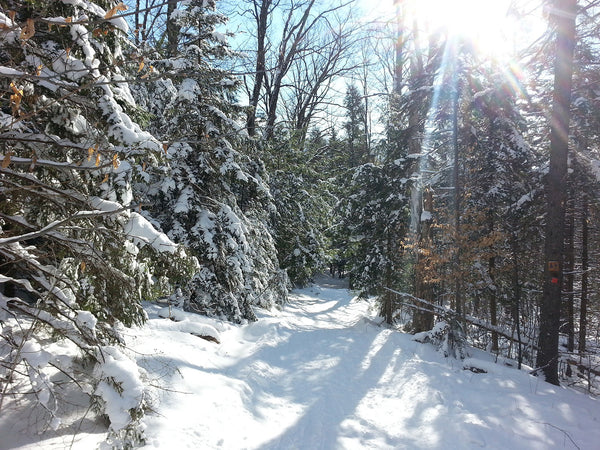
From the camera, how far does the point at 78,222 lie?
11.2 feet

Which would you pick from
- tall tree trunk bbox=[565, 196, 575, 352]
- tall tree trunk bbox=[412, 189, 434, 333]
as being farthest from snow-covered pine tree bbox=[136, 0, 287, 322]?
tall tree trunk bbox=[565, 196, 575, 352]

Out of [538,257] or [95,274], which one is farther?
[538,257]

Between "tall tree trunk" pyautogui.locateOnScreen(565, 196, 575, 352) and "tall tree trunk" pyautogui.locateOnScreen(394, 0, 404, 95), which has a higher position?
"tall tree trunk" pyautogui.locateOnScreen(394, 0, 404, 95)

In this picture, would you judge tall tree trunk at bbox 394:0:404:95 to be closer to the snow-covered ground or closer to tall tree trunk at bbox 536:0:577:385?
tall tree trunk at bbox 536:0:577:385

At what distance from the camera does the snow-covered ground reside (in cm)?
399

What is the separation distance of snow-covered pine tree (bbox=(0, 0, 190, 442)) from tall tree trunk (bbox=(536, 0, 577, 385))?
23.4 ft

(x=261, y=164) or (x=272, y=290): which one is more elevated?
(x=261, y=164)

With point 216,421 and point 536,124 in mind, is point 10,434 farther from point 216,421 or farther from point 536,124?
point 536,124

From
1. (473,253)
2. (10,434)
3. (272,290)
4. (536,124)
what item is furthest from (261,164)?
(536,124)

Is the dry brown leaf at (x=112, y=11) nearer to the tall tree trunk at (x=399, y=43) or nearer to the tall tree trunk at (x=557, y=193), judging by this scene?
the tall tree trunk at (x=557, y=193)

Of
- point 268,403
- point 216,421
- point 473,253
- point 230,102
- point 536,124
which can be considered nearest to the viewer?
point 216,421

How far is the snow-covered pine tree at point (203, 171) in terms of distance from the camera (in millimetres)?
7871

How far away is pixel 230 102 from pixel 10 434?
8367 mm

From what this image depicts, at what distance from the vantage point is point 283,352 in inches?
293
